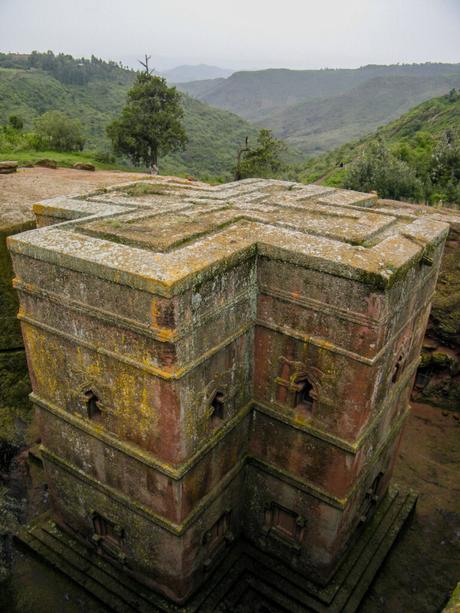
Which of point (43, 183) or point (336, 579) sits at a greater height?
point (43, 183)

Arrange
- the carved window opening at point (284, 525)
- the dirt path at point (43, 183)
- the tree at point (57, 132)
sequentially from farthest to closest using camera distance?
the tree at point (57, 132) < the dirt path at point (43, 183) < the carved window opening at point (284, 525)

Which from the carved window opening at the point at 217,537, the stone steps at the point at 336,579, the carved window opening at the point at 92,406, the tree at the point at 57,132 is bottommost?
the stone steps at the point at 336,579

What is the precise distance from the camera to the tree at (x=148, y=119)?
→ 2426 centimetres

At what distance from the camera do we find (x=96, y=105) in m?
57.5

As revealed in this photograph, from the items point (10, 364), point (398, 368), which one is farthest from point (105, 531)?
point (398, 368)

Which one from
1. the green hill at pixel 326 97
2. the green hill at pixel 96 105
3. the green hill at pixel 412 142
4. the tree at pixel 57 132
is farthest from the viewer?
the green hill at pixel 326 97

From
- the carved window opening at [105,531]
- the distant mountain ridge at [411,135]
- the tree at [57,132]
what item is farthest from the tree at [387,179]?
the carved window opening at [105,531]

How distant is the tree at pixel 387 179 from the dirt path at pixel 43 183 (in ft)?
41.6

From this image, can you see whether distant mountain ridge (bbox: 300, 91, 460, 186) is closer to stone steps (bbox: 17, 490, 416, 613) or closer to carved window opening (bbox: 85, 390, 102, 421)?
stone steps (bbox: 17, 490, 416, 613)

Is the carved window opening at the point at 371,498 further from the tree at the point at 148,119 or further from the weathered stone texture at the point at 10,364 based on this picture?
the tree at the point at 148,119

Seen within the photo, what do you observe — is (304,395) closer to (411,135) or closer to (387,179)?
(387,179)

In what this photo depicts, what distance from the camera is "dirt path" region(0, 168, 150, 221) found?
13398 millimetres

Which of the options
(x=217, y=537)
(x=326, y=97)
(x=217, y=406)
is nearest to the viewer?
(x=217, y=406)

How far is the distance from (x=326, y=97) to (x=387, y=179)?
421 ft
